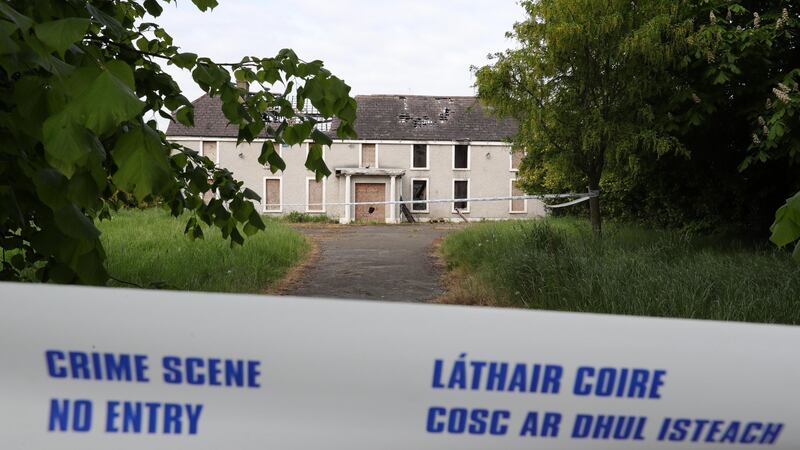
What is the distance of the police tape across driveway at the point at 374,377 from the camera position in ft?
4.37

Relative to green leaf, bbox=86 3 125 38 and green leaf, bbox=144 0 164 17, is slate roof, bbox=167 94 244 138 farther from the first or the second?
green leaf, bbox=86 3 125 38

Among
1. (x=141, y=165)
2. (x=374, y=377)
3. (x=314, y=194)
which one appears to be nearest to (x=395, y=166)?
(x=314, y=194)

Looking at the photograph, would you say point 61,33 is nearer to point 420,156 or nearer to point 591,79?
point 591,79

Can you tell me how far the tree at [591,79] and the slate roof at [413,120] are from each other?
23602mm

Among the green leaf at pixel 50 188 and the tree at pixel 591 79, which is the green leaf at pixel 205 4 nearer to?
the green leaf at pixel 50 188

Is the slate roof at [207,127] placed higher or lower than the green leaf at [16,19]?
higher

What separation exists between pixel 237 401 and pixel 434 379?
439 millimetres

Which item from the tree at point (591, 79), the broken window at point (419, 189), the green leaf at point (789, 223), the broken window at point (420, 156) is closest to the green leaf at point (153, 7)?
the green leaf at point (789, 223)

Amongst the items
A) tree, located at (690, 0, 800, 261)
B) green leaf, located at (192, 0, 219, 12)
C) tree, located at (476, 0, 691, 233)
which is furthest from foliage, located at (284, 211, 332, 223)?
green leaf, located at (192, 0, 219, 12)

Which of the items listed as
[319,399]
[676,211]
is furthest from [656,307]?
[676,211]

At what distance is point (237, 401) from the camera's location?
137 cm

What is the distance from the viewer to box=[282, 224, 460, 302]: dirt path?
29.7ft

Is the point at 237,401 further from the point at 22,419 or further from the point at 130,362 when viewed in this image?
the point at 22,419

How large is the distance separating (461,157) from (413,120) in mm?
3577
